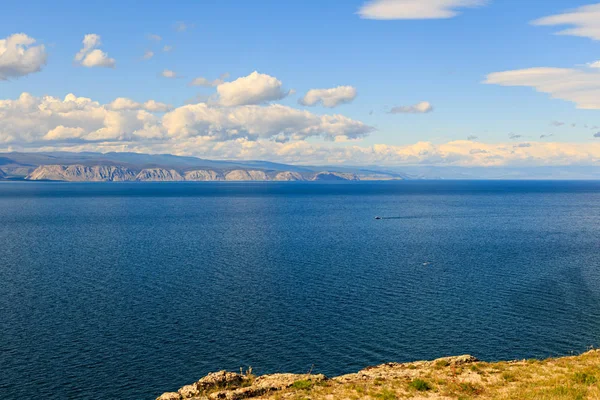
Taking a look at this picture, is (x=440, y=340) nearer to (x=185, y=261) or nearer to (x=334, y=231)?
(x=185, y=261)

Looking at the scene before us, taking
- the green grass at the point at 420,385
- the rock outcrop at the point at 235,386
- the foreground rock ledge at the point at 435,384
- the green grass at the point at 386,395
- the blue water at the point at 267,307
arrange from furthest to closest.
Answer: the blue water at the point at 267,307 → the green grass at the point at 420,385 → the rock outcrop at the point at 235,386 → the foreground rock ledge at the point at 435,384 → the green grass at the point at 386,395

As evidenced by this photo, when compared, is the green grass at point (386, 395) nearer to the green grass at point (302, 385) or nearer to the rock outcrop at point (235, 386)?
the green grass at point (302, 385)

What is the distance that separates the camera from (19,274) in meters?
98.1

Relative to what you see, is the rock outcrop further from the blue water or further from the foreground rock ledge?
the blue water

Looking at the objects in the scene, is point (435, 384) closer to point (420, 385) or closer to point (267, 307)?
point (420, 385)

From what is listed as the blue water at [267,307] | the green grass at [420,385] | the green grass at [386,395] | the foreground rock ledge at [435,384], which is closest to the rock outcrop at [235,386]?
the foreground rock ledge at [435,384]

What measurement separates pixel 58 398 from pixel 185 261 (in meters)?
64.2

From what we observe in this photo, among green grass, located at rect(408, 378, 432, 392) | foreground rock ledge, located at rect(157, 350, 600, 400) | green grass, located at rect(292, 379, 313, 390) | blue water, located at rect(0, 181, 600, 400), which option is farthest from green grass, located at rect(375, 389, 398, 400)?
blue water, located at rect(0, 181, 600, 400)

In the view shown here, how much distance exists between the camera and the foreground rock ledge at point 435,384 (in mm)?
35625

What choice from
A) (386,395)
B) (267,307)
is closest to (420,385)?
(386,395)

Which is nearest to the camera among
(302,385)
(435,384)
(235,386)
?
(435,384)

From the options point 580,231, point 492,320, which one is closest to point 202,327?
point 492,320

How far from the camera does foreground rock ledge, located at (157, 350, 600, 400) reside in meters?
35.6

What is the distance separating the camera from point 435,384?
38250 millimetres
